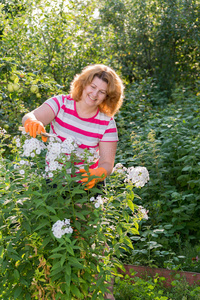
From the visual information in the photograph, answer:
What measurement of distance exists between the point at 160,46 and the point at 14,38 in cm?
346

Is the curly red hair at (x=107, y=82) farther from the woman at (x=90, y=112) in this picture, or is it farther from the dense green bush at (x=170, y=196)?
the dense green bush at (x=170, y=196)

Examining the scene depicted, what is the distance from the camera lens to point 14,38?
468 centimetres

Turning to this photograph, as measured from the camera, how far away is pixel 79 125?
2283 mm

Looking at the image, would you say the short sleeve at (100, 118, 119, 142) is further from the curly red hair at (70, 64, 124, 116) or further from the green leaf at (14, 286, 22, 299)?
the green leaf at (14, 286, 22, 299)

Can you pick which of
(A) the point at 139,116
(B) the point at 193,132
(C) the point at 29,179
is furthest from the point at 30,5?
(C) the point at 29,179

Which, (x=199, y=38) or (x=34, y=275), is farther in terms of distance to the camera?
(x=199, y=38)

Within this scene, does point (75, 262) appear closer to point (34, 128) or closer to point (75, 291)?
point (75, 291)

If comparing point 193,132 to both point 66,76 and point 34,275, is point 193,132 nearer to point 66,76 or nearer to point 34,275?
point 66,76

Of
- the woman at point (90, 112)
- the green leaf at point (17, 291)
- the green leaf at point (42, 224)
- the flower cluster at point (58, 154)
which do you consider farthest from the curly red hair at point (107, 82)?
the green leaf at point (17, 291)

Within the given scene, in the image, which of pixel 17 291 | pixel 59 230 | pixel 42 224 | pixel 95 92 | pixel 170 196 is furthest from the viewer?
pixel 170 196

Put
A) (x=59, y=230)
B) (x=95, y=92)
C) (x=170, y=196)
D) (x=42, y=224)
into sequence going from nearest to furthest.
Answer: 1. (x=59, y=230)
2. (x=42, y=224)
3. (x=95, y=92)
4. (x=170, y=196)

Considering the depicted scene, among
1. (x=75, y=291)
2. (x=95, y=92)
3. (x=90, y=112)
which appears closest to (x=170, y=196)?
(x=90, y=112)

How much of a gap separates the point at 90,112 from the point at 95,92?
0.14m

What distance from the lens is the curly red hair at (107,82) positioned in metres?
2.26
